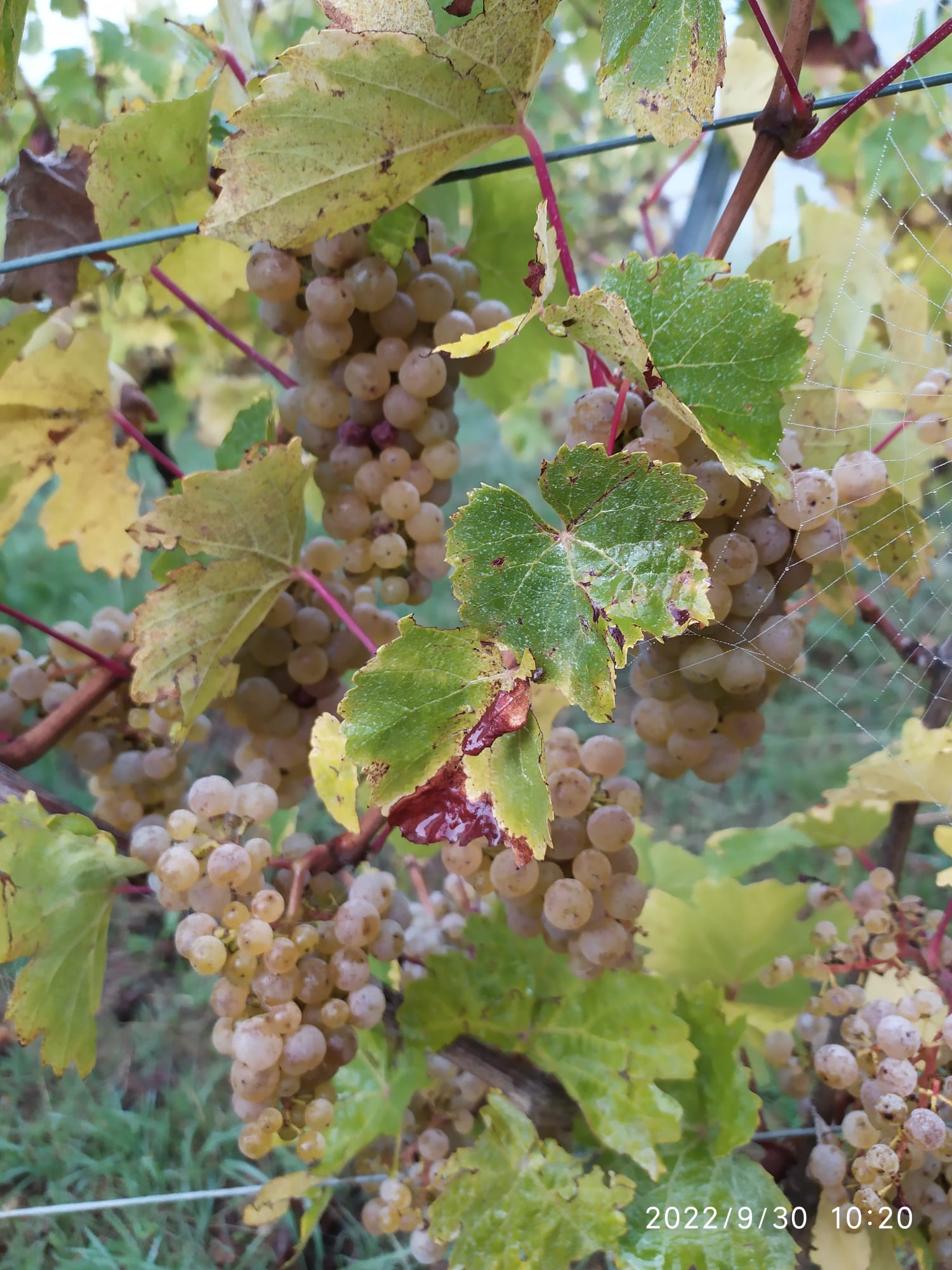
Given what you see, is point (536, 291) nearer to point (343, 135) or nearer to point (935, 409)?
point (343, 135)

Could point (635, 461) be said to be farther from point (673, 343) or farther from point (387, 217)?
point (387, 217)

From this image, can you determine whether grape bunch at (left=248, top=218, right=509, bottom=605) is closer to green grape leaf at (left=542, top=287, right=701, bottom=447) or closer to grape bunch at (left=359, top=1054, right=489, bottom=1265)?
green grape leaf at (left=542, top=287, right=701, bottom=447)

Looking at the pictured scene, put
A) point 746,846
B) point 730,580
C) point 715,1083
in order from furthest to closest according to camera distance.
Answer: point 746,846
point 715,1083
point 730,580

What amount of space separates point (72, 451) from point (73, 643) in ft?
0.58

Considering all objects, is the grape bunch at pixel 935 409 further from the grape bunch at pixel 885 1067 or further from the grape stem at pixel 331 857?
the grape stem at pixel 331 857

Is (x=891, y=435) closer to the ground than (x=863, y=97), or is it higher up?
closer to the ground

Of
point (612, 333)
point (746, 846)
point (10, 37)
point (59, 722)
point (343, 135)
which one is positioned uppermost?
point (10, 37)

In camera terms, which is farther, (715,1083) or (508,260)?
(508,260)

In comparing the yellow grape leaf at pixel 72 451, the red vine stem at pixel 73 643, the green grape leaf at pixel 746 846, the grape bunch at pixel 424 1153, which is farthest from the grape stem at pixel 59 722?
the green grape leaf at pixel 746 846

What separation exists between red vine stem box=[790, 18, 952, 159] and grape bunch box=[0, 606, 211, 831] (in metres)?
0.48

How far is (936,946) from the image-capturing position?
55 centimetres

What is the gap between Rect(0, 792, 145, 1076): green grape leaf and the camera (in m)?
0.44

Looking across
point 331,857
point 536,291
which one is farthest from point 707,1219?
point 536,291

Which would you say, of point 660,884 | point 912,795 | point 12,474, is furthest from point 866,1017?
point 12,474
